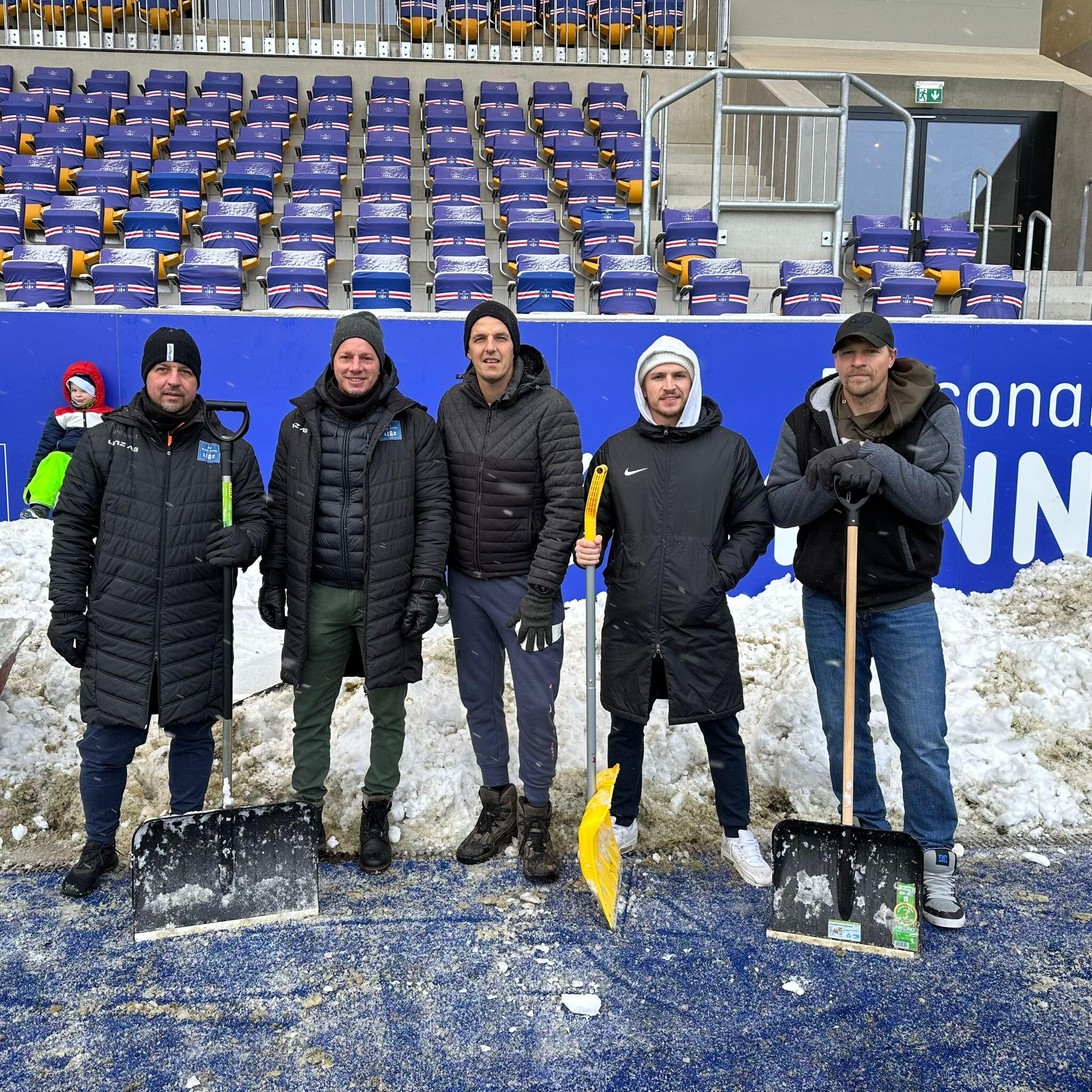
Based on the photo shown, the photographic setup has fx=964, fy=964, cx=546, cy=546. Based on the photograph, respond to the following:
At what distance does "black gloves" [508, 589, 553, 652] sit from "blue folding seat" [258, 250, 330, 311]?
16.3 ft

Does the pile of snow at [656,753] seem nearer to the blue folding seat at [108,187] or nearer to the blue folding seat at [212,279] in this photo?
the blue folding seat at [212,279]

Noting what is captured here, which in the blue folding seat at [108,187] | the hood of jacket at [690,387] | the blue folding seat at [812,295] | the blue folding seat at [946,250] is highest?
the blue folding seat at [108,187]

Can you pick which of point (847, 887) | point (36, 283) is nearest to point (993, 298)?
point (847, 887)

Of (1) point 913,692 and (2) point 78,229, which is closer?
(1) point 913,692

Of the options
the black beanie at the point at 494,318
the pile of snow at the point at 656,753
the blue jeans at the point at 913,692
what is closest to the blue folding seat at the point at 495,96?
the pile of snow at the point at 656,753

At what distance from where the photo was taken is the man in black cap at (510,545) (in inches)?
132

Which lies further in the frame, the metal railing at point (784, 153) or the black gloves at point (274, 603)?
the metal railing at point (784, 153)

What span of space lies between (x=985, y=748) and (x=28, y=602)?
16.0 feet

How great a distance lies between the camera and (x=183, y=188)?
1120 centimetres

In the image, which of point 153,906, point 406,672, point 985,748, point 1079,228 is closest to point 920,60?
point 1079,228

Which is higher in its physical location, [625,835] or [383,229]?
[383,229]

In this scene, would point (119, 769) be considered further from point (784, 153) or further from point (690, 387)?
point (784, 153)

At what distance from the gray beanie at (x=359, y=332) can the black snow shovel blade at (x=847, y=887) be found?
2.10 meters

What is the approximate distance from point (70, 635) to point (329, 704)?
908 mm
